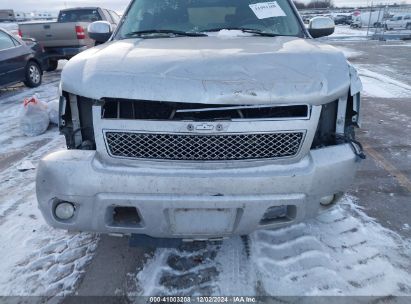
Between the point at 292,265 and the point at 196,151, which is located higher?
the point at 196,151

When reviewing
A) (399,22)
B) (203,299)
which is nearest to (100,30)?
(203,299)

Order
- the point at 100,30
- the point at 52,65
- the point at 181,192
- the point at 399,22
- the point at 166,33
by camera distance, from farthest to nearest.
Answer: the point at 399,22
the point at 52,65
the point at 100,30
the point at 166,33
the point at 181,192

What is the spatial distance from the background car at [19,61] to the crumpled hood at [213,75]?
23.3 feet

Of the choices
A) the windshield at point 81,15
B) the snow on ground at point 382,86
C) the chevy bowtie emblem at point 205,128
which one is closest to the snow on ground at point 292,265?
the chevy bowtie emblem at point 205,128

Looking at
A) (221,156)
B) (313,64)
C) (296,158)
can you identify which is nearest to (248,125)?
(221,156)

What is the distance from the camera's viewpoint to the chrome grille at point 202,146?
7.02 ft

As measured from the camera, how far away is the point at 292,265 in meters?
2.61

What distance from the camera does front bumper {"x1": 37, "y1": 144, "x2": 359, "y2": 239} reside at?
2.10 metres

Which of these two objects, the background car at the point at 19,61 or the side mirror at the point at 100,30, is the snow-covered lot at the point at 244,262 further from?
the background car at the point at 19,61

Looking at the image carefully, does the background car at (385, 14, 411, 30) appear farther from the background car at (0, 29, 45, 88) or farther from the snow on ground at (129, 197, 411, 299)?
the snow on ground at (129, 197, 411, 299)

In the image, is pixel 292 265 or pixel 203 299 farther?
pixel 292 265

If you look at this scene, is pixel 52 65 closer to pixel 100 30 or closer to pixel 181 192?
pixel 100 30

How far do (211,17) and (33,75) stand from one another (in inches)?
302

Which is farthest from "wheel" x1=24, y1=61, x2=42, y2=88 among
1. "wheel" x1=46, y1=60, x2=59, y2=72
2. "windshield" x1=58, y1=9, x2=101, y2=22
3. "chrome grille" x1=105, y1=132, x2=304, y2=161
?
"chrome grille" x1=105, y1=132, x2=304, y2=161
